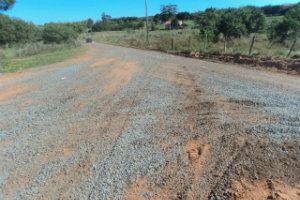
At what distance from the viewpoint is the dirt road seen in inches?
85.9

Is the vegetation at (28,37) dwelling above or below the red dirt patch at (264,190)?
above

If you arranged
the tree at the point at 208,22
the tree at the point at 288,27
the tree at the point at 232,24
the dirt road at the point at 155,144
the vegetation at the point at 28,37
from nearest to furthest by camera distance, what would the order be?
the dirt road at the point at 155,144 < the tree at the point at 288,27 < the tree at the point at 232,24 < the tree at the point at 208,22 < the vegetation at the point at 28,37

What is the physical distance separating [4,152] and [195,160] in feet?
10.9

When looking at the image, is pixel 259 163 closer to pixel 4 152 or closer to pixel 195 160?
pixel 195 160

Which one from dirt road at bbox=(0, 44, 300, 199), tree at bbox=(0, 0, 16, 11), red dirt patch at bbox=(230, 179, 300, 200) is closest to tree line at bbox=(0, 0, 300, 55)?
tree at bbox=(0, 0, 16, 11)

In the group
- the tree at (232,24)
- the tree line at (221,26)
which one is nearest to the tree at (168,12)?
the tree line at (221,26)

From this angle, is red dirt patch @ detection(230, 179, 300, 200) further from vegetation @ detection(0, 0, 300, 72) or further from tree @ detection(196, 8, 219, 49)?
tree @ detection(196, 8, 219, 49)

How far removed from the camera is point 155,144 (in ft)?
9.86

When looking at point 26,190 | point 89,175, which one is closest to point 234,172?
point 89,175

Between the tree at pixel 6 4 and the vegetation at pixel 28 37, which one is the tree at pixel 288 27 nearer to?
the vegetation at pixel 28 37

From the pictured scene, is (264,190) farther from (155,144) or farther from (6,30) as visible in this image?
(6,30)

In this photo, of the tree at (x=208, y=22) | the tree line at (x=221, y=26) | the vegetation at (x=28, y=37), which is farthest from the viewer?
the vegetation at (x=28, y=37)

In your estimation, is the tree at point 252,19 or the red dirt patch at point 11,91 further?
the tree at point 252,19

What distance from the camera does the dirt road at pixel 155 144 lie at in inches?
85.9
